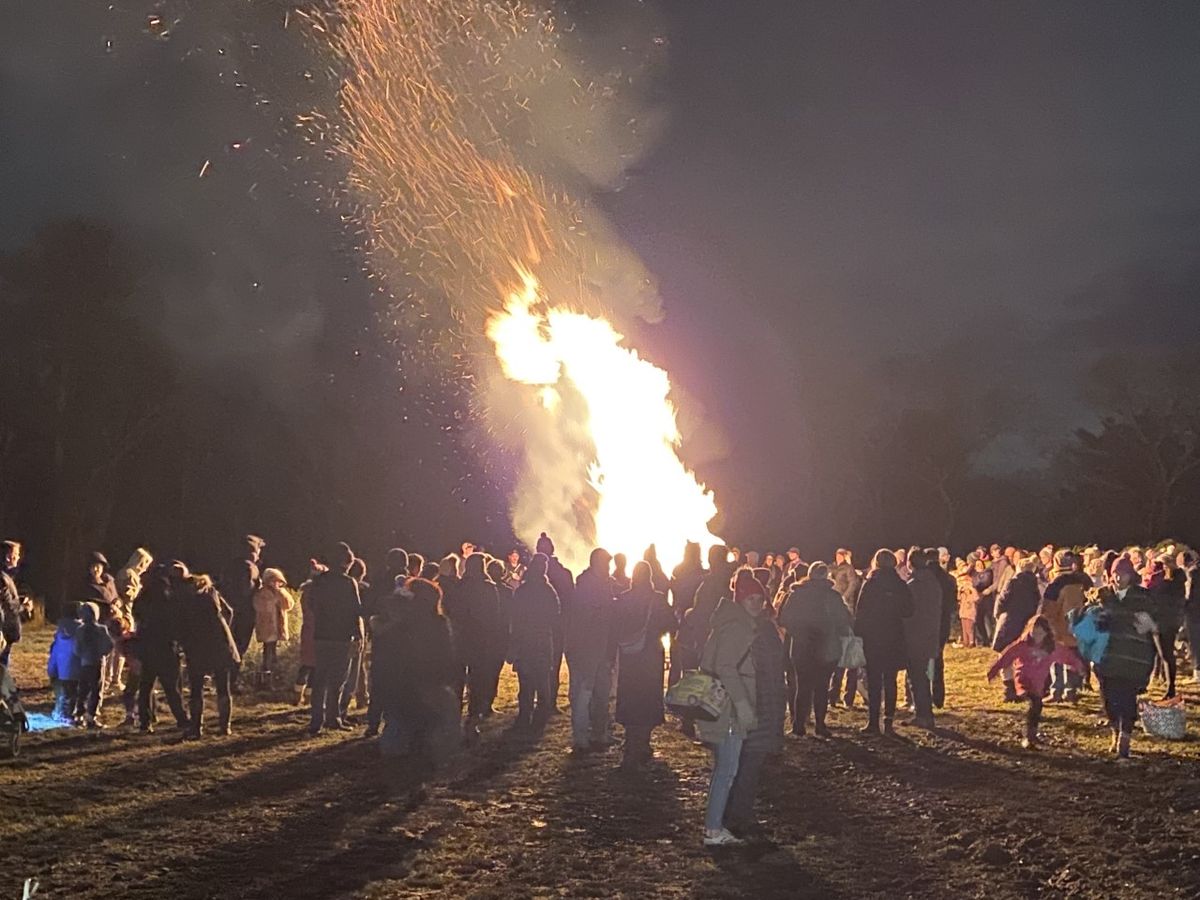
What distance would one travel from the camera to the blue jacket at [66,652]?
12461 mm

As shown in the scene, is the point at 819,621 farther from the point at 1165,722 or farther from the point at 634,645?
the point at 1165,722

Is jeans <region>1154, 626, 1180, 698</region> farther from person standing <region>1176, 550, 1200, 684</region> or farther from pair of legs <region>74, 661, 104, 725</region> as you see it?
pair of legs <region>74, 661, 104, 725</region>

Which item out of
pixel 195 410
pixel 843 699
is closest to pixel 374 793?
pixel 843 699

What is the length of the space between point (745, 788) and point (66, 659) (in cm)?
766

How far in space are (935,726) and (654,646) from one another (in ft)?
12.7

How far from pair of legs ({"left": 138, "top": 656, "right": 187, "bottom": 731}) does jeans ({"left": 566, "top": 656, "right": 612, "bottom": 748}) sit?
3930 mm

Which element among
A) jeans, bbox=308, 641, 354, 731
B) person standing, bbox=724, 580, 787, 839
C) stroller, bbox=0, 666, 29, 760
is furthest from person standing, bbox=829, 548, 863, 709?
stroller, bbox=0, 666, 29, 760

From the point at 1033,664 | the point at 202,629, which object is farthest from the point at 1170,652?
the point at 202,629

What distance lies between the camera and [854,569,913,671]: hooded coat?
493 inches

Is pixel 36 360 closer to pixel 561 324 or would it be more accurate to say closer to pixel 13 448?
pixel 13 448

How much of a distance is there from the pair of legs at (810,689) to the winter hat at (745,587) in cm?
450

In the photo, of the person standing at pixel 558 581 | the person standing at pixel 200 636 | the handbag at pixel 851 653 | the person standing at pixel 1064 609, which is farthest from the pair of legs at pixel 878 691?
the person standing at pixel 200 636

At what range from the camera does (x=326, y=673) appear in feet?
41.0

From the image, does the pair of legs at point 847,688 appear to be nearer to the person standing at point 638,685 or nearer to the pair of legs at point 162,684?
the person standing at point 638,685
